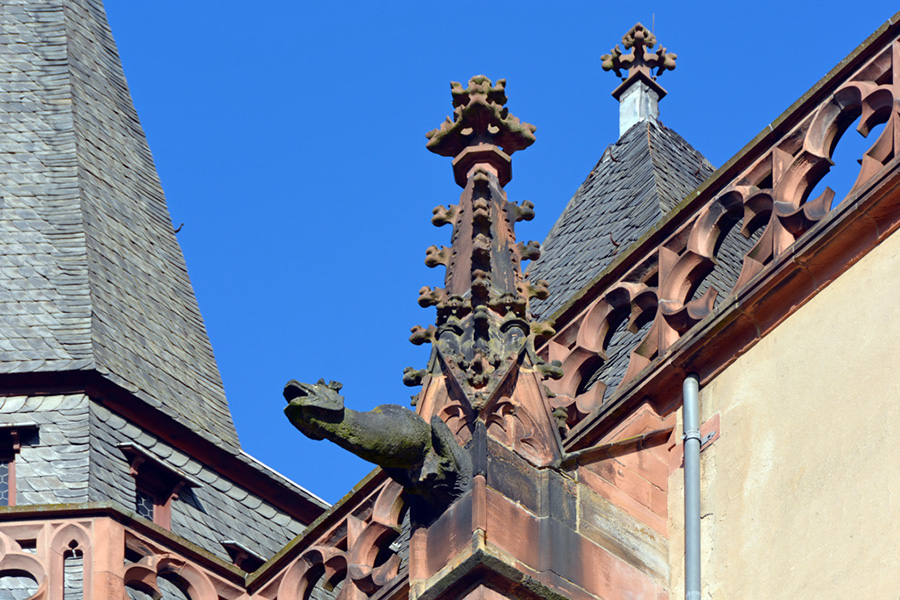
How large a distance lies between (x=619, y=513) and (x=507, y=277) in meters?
1.10

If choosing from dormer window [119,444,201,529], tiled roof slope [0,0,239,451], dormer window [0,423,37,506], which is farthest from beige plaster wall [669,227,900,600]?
tiled roof slope [0,0,239,451]

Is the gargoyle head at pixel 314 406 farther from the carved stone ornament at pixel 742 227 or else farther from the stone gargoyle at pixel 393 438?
the carved stone ornament at pixel 742 227

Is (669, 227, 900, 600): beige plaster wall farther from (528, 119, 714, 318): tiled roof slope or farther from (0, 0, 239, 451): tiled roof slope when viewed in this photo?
(0, 0, 239, 451): tiled roof slope

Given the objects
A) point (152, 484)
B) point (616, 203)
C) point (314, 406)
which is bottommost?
point (314, 406)

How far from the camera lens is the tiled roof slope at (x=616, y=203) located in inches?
619

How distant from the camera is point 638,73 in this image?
61.9ft

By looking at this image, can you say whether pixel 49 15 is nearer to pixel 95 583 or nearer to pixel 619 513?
pixel 95 583

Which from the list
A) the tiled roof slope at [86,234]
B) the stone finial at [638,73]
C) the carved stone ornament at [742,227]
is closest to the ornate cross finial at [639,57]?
the stone finial at [638,73]

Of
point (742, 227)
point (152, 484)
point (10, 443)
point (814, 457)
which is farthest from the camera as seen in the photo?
point (152, 484)

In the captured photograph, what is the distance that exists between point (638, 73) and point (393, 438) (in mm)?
11189

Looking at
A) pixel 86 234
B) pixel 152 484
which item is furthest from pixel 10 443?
pixel 86 234

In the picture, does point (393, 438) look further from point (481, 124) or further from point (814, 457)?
point (481, 124)

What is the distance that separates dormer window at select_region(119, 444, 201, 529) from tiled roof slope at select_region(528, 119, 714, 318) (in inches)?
117

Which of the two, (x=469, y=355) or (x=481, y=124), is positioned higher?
(x=481, y=124)
